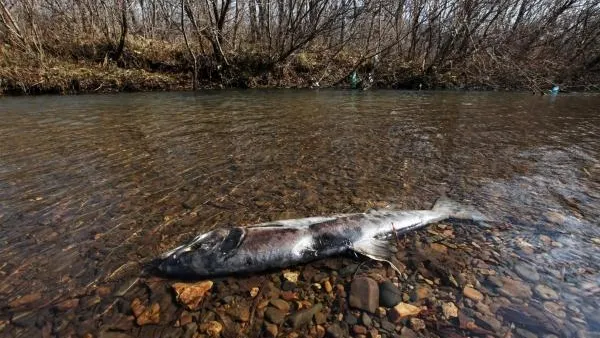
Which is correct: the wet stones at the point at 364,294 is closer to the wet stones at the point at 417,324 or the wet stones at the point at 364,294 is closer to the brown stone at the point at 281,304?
the wet stones at the point at 417,324

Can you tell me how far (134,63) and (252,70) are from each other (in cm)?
635

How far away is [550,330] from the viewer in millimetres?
2348

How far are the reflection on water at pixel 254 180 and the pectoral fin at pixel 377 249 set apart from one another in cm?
80

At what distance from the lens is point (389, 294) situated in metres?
2.74

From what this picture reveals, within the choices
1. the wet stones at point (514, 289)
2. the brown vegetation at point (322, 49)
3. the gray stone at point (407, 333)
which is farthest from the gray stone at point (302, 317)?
the brown vegetation at point (322, 49)

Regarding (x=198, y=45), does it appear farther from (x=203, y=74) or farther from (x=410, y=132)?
(x=410, y=132)

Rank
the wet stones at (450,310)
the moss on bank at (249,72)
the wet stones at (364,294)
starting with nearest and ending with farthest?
1. the wet stones at (450,310)
2. the wet stones at (364,294)
3. the moss on bank at (249,72)

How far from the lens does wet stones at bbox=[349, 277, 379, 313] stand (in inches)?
103

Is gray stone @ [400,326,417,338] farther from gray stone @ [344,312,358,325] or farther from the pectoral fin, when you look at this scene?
the pectoral fin

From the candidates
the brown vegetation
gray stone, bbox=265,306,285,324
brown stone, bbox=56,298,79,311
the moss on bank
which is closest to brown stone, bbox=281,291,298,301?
gray stone, bbox=265,306,285,324

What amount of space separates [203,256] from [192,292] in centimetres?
28

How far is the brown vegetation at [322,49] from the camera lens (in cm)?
1812

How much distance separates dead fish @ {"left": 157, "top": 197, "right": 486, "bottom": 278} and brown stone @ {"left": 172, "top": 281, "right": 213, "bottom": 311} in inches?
3.0

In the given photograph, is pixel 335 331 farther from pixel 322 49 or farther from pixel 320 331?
pixel 322 49
